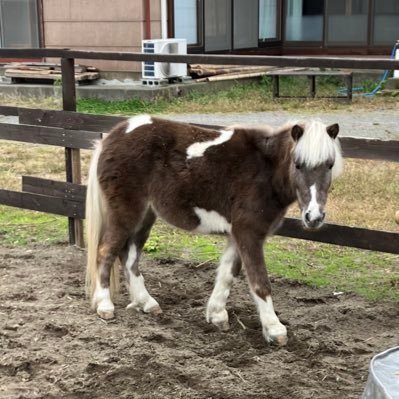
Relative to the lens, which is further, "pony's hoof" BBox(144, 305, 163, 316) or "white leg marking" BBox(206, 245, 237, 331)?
"pony's hoof" BBox(144, 305, 163, 316)

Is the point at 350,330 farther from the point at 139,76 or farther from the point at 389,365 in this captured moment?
the point at 139,76

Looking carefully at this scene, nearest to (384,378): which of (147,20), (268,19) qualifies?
→ (147,20)

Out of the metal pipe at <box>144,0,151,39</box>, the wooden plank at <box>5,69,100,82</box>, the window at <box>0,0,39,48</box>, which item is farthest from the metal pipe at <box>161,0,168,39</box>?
the window at <box>0,0,39,48</box>

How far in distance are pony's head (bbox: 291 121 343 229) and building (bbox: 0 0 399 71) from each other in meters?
9.89

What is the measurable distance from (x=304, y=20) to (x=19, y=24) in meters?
6.92

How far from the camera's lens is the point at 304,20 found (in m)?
16.8

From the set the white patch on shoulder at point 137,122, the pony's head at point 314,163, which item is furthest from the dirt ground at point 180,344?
the white patch on shoulder at point 137,122

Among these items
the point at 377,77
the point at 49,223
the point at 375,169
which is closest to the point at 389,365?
the point at 49,223

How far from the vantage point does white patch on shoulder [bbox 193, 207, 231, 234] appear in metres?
4.22

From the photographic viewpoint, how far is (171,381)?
3.49 meters

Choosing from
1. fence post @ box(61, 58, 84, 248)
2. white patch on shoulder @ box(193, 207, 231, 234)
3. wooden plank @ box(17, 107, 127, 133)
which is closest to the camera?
white patch on shoulder @ box(193, 207, 231, 234)

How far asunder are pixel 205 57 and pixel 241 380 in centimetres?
239

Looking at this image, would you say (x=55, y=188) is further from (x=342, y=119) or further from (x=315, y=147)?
(x=342, y=119)

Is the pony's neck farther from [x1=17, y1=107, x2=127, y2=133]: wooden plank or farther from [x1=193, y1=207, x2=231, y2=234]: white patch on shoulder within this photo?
[x1=17, y1=107, x2=127, y2=133]: wooden plank
